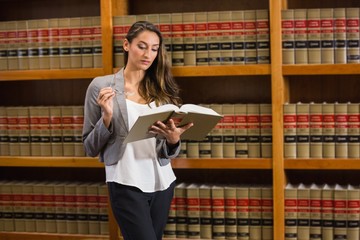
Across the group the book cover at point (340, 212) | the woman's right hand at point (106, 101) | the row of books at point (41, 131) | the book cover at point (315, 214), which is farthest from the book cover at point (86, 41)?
A: the book cover at point (340, 212)

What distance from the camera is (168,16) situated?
2820 millimetres

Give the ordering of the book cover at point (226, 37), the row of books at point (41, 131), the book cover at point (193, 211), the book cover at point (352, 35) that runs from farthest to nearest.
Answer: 1. the row of books at point (41, 131)
2. the book cover at point (193, 211)
3. the book cover at point (226, 37)
4. the book cover at point (352, 35)

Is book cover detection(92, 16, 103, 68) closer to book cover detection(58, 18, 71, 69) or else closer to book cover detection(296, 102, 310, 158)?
book cover detection(58, 18, 71, 69)

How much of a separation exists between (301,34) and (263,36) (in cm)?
18

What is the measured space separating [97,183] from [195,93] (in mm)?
756

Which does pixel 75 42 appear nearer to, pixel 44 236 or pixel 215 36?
pixel 215 36

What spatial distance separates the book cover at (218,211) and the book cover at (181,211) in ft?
0.49

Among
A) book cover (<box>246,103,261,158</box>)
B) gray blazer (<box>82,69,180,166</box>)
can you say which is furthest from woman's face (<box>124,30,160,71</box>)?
book cover (<box>246,103,261,158</box>)

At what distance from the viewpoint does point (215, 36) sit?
2.78 m

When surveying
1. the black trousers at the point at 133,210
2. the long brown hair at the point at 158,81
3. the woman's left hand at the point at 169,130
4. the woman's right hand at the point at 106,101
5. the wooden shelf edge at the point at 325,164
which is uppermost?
the long brown hair at the point at 158,81

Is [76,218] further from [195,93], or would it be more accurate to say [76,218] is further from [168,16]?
[168,16]

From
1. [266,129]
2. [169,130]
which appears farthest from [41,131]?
[266,129]

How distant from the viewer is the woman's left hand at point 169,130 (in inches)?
83.9

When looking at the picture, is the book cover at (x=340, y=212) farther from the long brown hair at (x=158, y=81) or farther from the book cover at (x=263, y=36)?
the long brown hair at (x=158, y=81)
